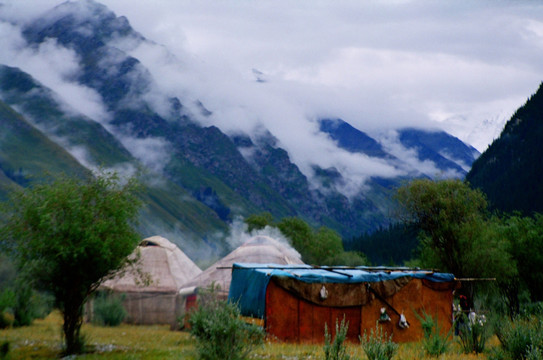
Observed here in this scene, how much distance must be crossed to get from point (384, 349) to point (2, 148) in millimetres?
183175

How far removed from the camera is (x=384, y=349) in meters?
9.42

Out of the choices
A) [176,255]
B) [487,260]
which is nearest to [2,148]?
[176,255]

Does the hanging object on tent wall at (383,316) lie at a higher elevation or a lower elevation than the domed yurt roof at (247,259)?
lower

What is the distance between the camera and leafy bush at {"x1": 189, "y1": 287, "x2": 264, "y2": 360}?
34.1ft

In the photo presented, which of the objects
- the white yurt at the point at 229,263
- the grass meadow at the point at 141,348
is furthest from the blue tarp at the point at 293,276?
the white yurt at the point at 229,263

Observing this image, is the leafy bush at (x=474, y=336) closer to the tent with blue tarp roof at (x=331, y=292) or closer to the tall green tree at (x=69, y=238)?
the tent with blue tarp roof at (x=331, y=292)

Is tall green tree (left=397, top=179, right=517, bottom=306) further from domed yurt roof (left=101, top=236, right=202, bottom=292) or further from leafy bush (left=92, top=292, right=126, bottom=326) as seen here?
leafy bush (left=92, top=292, right=126, bottom=326)

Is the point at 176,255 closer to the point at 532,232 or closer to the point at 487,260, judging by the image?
the point at 487,260

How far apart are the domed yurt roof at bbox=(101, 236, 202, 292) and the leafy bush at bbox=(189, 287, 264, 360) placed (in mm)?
16480

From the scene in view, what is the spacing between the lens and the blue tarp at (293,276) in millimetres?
17219

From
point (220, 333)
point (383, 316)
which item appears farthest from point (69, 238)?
point (383, 316)

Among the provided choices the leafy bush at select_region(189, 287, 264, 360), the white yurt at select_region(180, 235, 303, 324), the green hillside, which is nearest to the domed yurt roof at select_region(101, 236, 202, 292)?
the white yurt at select_region(180, 235, 303, 324)

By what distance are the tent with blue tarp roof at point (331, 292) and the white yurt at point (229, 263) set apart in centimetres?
560

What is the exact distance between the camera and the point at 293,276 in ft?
56.3
